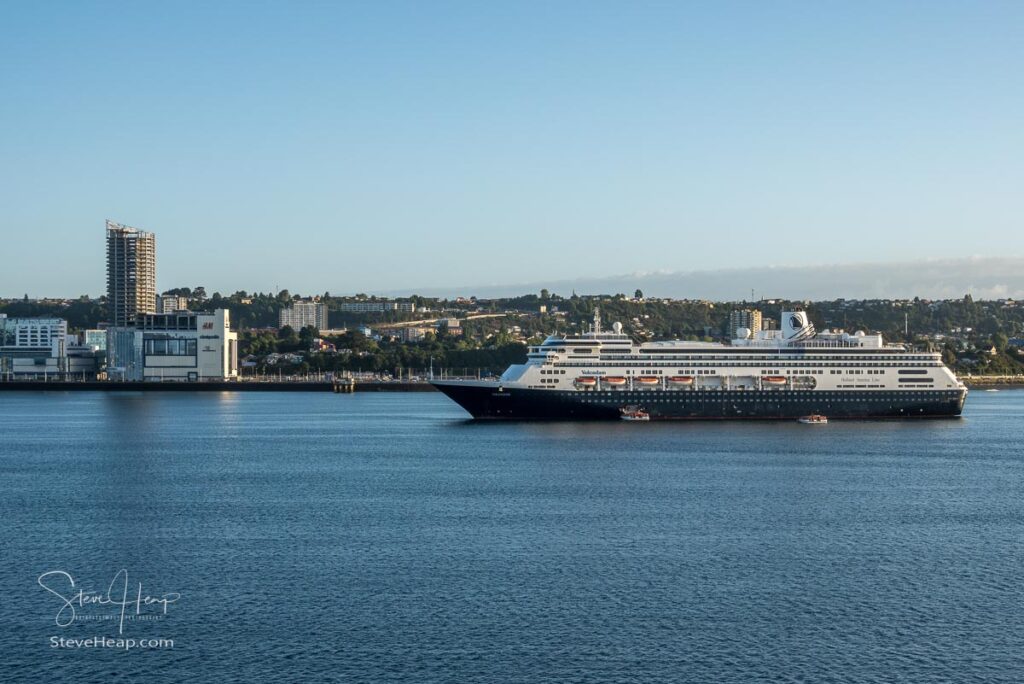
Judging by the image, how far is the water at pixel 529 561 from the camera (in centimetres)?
1995

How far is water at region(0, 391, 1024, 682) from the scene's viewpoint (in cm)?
1995

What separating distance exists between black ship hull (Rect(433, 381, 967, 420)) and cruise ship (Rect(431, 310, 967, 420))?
52 millimetres

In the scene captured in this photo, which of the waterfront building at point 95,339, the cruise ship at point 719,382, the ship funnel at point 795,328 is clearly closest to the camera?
the cruise ship at point 719,382

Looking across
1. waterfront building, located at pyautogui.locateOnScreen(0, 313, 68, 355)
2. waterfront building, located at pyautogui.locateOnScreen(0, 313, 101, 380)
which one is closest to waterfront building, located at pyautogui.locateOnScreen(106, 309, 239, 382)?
waterfront building, located at pyautogui.locateOnScreen(0, 313, 101, 380)

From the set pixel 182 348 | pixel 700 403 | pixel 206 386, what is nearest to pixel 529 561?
pixel 700 403

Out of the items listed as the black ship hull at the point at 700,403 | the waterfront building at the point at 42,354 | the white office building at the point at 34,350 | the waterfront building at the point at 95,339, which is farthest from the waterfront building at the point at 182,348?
the black ship hull at the point at 700,403

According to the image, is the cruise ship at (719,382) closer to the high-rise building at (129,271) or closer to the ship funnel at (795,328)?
the ship funnel at (795,328)

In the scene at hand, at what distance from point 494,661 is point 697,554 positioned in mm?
8630

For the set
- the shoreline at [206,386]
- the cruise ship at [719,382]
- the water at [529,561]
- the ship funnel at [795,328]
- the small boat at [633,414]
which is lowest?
the shoreline at [206,386]

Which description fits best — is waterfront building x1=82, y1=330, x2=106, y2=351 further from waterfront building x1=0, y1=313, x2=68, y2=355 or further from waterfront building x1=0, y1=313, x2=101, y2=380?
waterfront building x1=0, y1=313, x2=68, y2=355

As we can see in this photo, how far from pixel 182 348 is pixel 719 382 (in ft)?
259

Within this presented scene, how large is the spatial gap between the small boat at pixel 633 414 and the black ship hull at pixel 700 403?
19 centimetres

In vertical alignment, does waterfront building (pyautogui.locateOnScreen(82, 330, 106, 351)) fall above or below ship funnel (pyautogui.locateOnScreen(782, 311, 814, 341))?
below

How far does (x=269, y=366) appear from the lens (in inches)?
5866
